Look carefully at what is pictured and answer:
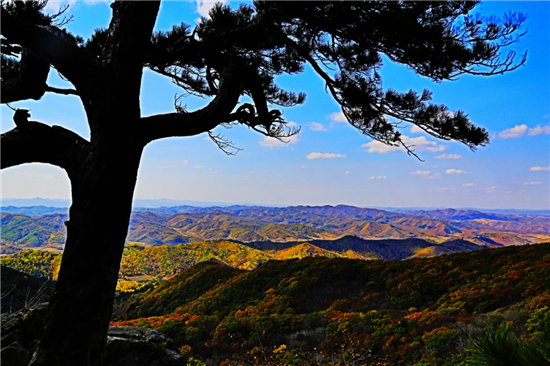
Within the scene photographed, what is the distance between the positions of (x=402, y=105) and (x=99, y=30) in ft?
16.2

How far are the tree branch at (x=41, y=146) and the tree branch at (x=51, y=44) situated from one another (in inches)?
21.6

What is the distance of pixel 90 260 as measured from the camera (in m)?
2.62

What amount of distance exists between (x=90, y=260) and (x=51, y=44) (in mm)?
1999

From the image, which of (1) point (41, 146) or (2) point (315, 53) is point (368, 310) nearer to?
(2) point (315, 53)

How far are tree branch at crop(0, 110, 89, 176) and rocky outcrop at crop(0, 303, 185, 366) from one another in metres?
2.92

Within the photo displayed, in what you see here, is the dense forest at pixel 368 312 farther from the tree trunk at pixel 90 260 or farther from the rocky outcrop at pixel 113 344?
the tree trunk at pixel 90 260

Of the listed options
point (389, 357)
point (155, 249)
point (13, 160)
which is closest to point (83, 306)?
point (13, 160)

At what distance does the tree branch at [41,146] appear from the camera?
2627 mm

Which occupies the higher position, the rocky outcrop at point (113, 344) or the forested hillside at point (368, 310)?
the rocky outcrop at point (113, 344)

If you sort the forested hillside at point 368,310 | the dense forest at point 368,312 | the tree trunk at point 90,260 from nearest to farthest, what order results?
1. the tree trunk at point 90,260
2. the dense forest at point 368,312
3. the forested hillside at point 368,310

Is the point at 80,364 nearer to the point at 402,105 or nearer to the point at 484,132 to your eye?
the point at 402,105

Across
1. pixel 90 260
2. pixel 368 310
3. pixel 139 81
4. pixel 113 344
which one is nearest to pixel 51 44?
pixel 139 81

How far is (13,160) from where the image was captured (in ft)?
8.73

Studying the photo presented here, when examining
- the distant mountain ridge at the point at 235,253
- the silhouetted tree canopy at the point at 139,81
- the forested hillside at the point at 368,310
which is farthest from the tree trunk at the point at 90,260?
the distant mountain ridge at the point at 235,253
